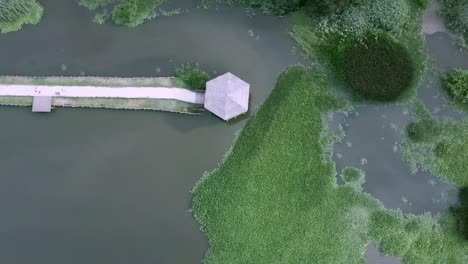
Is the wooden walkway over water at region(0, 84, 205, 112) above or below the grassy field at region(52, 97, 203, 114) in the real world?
above

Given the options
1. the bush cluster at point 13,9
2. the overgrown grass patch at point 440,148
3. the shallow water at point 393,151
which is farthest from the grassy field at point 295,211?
the bush cluster at point 13,9

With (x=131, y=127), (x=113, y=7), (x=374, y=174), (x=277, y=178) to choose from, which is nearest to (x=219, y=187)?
(x=277, y=178)

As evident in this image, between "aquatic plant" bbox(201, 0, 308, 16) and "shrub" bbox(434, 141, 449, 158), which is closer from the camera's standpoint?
"shrub" bbox(434, 141, 449, 158)

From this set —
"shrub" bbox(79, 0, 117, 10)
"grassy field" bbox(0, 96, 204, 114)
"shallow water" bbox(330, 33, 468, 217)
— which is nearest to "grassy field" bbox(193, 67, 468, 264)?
"shallow water" bbox(330, 33, 468, 217)

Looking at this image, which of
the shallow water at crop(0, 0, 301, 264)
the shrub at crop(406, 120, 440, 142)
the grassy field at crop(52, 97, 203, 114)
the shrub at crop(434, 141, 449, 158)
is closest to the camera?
the shallow water at crop(0, 0, 301, 264)

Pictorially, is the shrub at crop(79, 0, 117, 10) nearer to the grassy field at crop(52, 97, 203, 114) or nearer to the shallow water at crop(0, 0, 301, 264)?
the shallow water at crop(0, 0, 301, 264)

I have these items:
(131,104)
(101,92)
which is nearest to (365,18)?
(131,104)

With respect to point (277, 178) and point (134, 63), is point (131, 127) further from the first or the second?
point (277, 178)
